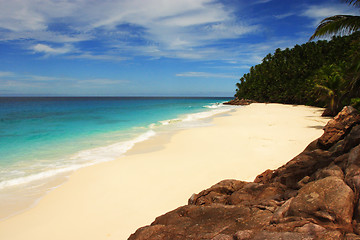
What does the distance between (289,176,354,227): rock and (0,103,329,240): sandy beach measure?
365cm

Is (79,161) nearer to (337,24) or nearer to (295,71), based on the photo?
(337,24)

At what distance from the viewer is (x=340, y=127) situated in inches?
241

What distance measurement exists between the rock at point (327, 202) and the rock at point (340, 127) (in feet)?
10.4

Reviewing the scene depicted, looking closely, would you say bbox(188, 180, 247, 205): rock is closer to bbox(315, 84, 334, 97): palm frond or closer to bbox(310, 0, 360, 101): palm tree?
bbox(310, 0, 360, 101): palm tree

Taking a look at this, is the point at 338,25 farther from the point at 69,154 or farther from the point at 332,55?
the point at 332,55

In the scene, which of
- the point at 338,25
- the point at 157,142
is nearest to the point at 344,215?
the point at 338,25

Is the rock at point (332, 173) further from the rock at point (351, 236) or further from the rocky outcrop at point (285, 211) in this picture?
the rock at point (351, 236)

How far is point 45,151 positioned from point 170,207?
37.6ft

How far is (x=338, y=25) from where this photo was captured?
8266 mm

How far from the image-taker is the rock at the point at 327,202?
2907 mm

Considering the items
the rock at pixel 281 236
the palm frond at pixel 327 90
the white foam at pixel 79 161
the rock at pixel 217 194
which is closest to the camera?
the rock at pixel 281 236

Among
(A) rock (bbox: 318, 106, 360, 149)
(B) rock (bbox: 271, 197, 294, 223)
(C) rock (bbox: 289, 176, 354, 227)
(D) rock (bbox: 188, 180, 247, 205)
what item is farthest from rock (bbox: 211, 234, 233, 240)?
(A) rock (bbox: 318, 106, 360, 149)

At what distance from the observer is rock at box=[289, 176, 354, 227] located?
2.91m

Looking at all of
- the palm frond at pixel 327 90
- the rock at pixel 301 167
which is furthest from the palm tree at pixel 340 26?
the palm frond at pixel 327 90
